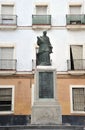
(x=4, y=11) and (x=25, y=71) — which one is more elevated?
(x=4, y=11)

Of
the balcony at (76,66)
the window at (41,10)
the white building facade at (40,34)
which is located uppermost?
the window at (41,10)

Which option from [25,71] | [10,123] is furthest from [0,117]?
[25,71]

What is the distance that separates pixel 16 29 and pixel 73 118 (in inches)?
302

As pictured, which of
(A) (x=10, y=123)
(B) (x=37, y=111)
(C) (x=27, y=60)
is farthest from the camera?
(C) (x=27, y=60)

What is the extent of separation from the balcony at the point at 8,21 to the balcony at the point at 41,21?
4.61 ft

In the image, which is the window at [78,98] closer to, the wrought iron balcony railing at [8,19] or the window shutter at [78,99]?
the window shutter at [78,99]

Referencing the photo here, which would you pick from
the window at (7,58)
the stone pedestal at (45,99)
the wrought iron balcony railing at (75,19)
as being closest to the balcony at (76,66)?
the wrought iron balcony railing at (75,19)

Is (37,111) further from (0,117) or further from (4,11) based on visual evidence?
(4,11)

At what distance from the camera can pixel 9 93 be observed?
79.9 ft

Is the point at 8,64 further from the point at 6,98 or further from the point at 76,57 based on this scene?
the point at 76,57

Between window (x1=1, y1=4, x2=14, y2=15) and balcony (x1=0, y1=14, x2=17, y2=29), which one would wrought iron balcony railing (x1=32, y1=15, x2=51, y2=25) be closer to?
balcony (x1=0, y1=14, x2=17, y2=29)

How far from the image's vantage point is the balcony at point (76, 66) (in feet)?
79.5

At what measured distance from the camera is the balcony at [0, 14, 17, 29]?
994 inches

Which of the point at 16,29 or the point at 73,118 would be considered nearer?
the point at 73,118
